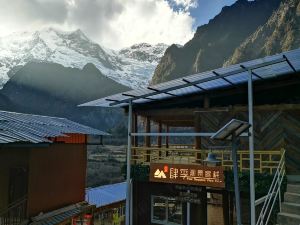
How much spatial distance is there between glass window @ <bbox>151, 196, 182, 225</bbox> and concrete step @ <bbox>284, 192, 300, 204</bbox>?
612 cm

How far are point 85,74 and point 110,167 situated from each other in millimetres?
108805

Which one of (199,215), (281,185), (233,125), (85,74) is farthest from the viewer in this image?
(85,74)

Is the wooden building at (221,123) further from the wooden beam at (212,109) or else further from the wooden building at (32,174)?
the wooden building at (32,174)

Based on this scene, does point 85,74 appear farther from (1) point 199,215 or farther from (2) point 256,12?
(1) point 199,215

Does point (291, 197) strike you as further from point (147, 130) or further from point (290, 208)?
point (147, 130)

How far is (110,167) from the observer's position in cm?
7038

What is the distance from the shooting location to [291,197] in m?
11.3

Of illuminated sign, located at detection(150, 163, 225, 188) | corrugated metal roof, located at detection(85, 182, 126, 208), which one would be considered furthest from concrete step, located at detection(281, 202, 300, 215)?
corrugated metal roof, located at detection(85, 182, 126, 208)

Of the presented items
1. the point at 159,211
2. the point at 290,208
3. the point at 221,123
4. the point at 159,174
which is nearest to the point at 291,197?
the point at 290,208

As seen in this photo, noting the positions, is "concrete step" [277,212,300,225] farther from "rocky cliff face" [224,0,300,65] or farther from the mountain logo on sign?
"rocky cliff face" [224,0,300,65]

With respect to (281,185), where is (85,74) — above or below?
above

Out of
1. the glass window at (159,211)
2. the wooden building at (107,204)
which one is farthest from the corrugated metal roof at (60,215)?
the glass window at (159,211)

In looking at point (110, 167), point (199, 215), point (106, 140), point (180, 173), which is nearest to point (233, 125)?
point (180, 173)

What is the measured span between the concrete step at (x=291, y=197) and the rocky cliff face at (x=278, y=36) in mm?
56956
